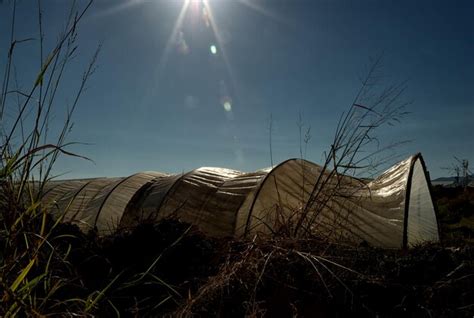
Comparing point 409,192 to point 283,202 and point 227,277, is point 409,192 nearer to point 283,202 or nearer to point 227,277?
point 283,202

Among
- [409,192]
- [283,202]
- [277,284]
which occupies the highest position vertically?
[409,192]

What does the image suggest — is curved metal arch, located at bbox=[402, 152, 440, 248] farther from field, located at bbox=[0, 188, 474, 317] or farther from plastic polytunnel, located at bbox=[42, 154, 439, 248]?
field, located at bbox=[0, 188, 474, 317]

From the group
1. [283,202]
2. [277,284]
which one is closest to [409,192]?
[283,202]

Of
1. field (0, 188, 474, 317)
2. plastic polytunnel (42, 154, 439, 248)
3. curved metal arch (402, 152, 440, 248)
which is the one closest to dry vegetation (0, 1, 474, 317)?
field (0, 188, 474, 317)

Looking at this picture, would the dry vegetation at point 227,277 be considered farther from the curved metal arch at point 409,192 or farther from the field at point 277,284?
the curved metal arch at point 409,192

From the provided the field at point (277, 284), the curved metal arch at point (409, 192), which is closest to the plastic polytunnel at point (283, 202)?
the curved metal arch at point (409, 192)

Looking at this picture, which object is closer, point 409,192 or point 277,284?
point 277,284

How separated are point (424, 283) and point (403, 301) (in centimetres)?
26

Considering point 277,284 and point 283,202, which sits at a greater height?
point 283,202

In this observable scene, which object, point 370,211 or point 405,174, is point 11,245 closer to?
point 370,211

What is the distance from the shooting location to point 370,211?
19.7 ft

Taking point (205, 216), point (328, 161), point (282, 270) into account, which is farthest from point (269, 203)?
point (282, 270)

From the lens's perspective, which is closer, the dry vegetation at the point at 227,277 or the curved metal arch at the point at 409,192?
the dry vegetation at the point at 227,277

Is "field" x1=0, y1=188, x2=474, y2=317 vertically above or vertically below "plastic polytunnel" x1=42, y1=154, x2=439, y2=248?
below
